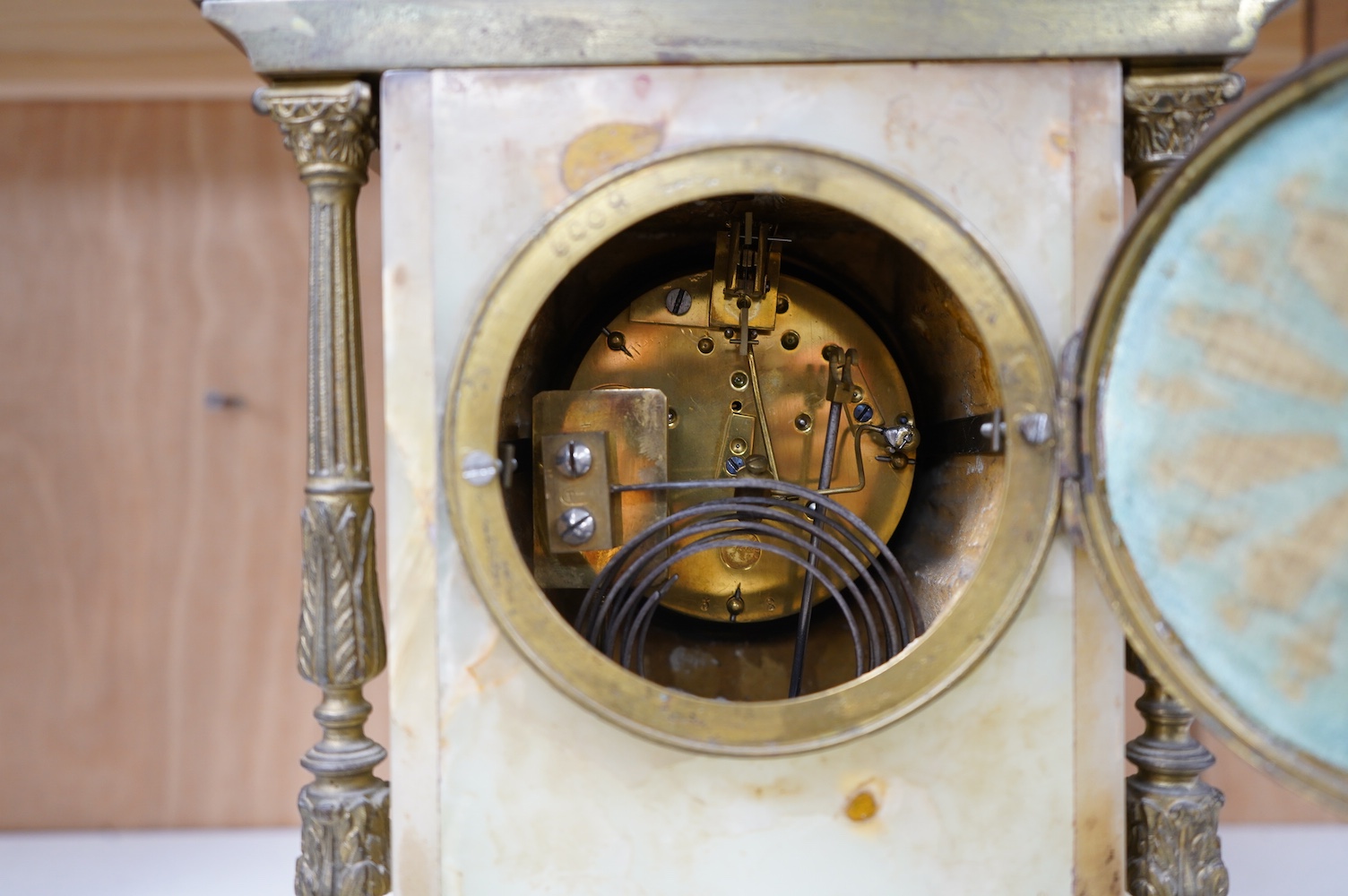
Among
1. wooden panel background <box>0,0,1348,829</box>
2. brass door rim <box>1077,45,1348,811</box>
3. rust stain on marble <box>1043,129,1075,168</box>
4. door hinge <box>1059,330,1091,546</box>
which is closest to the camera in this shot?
brass door rim <box>1077,45,1348,811</box>

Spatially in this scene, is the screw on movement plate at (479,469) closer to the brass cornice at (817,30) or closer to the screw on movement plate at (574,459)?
the screw on movement plate at (574,459)

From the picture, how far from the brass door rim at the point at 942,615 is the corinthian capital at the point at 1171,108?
0.24 metres

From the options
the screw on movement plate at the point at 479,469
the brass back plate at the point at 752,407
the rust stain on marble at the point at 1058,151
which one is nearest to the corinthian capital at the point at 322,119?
the screw on movement plate at the point at 479,469

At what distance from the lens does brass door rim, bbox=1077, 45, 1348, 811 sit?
2.59 ft

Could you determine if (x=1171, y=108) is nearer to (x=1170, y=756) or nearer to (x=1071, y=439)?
(x=1071, y=439)

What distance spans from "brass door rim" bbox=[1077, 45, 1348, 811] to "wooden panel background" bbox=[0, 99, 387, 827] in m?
1.19

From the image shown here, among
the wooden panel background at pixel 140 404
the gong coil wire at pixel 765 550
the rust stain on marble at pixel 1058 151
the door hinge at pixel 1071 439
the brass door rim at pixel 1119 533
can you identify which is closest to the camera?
the brass door rim at pixel 1119 533

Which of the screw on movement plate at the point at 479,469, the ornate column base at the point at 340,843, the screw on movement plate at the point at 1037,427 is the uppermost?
the screw on movement plate at the point at 1037,427

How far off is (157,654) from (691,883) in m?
1.08

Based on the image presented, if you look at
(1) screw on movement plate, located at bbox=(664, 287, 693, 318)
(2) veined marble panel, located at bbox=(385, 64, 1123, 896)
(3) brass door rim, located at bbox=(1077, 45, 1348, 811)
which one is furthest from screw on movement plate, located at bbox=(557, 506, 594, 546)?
(3) brass door rim, located at bbox=(1077, 45, 1348, 811)

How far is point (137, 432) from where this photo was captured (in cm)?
163

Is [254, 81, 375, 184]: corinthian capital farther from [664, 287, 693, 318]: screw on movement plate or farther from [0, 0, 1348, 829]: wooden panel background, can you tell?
[0, 0, 1348, 829]: wooden panel background

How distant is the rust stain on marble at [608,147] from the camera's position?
1.03m

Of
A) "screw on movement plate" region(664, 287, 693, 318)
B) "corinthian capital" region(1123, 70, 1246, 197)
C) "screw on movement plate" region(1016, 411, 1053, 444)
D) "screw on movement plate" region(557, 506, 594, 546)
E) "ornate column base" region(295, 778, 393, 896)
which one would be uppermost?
"corinthian capital" region(1123, 70, 1246, 197)
